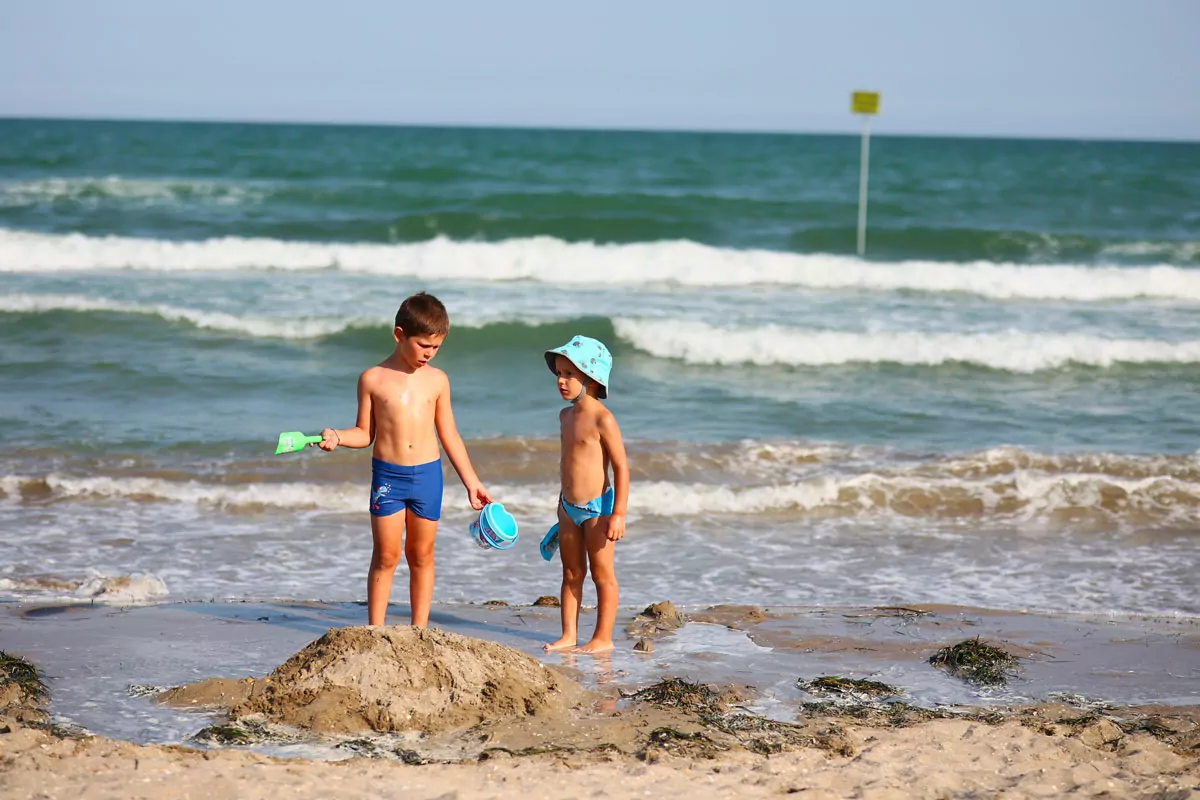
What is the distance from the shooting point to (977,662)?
5.07m

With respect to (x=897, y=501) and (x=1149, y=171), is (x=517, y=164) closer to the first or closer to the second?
(x=1149, y=171)

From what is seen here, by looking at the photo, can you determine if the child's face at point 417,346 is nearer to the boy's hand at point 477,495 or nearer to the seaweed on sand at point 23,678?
the boy's hand at point 477,495

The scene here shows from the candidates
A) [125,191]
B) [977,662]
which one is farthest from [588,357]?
[125,191]

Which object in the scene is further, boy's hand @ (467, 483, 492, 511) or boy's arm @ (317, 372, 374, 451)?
boy's hand @ (467, 483, 492, 511)

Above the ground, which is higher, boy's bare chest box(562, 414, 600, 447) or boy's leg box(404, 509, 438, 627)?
boy's bare chest box(562, 414, 600, 447)

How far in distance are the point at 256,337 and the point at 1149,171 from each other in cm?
3323

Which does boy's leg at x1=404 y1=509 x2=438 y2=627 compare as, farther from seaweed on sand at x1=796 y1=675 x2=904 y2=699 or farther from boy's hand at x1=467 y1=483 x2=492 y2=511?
seaweed on sand at x1=796 y1=675 x2=904 y2=699

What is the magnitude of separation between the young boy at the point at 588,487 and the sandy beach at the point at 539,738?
0.38m

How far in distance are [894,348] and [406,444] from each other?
10039 mm

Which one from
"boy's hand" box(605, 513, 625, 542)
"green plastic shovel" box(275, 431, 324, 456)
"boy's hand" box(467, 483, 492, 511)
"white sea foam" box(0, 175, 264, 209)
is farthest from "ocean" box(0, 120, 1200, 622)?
"green plastic shovel" box(275, 431, 324, 456)

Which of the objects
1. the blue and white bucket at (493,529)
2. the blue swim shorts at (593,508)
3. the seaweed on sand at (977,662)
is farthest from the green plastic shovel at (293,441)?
the seaweed on sand at (977,662)

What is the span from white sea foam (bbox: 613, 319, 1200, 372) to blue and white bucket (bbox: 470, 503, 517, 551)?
895 cm

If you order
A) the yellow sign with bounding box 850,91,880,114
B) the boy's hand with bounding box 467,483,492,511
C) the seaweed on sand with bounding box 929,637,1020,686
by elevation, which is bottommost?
the seaweed on sand with bounding box 929,637,1020,686

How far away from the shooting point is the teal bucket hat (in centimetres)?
495
